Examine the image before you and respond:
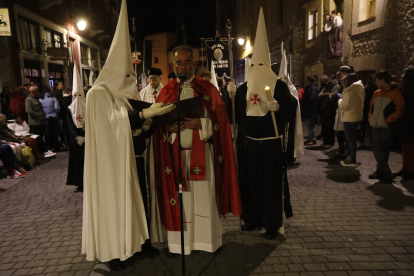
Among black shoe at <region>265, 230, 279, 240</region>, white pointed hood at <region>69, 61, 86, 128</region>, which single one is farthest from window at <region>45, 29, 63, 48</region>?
black shoe at <region>265, 230, 279, 240</region>

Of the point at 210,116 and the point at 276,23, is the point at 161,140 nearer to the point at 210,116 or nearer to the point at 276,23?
the point at 210,116

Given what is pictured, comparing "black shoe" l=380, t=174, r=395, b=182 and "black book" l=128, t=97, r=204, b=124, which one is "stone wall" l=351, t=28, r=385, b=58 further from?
"black book" l=128, t=97, r=204, b=124

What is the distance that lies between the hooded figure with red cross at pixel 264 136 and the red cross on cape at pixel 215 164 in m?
0.53

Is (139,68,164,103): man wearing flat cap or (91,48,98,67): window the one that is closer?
(139,68,164,103): man wearing flat cap

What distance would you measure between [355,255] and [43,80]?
15503mm

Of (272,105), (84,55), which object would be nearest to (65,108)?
(272,105)

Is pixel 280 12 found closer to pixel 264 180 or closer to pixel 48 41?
pixel 48 41

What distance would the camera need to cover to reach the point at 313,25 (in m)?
14.6

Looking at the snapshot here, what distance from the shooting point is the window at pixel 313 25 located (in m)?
14.2

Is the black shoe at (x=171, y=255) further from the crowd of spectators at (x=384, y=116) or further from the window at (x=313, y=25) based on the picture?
the window at (x=313, y=25)

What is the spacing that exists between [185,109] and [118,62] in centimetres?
75

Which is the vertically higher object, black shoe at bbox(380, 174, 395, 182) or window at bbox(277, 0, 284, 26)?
window at bbox(277, 0, 284, 26)

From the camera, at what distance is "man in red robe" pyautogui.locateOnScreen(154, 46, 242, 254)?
10.7 feet

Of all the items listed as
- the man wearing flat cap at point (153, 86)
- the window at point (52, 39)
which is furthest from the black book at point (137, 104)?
the window at point (52, 39)
